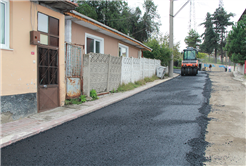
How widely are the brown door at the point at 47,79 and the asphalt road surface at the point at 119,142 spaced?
5.07 ft

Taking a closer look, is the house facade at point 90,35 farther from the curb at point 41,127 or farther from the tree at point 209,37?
the tree at point 209,37

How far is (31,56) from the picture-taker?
5.52 metres

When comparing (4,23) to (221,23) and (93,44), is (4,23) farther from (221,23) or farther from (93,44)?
(221,23)

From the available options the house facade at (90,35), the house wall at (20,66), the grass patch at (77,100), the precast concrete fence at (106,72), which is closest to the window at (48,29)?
the house wall at (20,66)

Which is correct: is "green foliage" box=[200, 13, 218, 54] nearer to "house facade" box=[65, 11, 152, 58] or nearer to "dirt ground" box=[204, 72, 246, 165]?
"house facade" box=[65, 11, 152, 58]

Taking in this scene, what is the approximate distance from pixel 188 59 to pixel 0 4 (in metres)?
20.3

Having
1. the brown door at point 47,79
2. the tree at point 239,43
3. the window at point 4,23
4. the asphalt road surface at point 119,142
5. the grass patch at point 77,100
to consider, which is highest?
the tree at point 239,43

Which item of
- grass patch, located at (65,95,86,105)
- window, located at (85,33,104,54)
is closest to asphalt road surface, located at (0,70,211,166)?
grass patch, located at (65,95,86,105)

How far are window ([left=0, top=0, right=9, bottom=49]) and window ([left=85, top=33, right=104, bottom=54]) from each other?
4776 mm

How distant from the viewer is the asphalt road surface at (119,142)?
10.0ft

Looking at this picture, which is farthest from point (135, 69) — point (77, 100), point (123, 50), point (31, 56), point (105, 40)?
point (31, 56)

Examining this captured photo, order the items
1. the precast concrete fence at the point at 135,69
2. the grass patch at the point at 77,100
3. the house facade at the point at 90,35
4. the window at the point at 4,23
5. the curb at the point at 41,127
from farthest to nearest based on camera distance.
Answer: the precast concrete fence at the point at 135,69 < the house facade at the point at 90,35 < the grass patch at the point at 77,100 < the window at the point at 4,23 < the curb at the point at 41,127

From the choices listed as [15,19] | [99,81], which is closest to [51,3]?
[15,19]

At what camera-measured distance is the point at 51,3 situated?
6031mm
